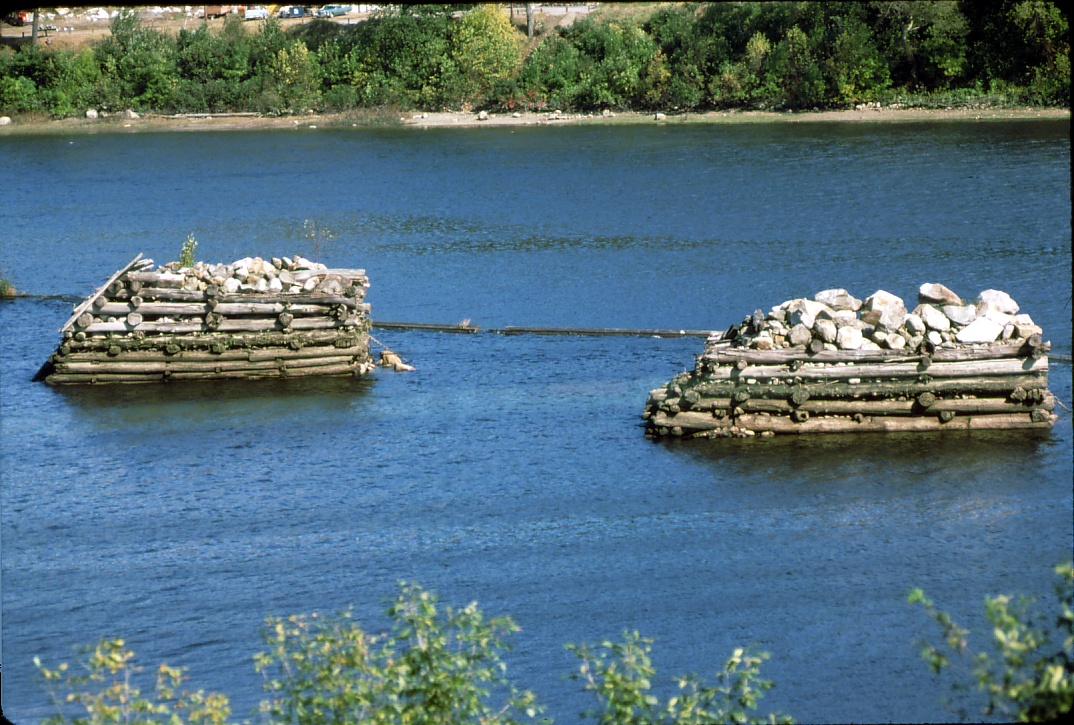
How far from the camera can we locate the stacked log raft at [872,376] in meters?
27.1

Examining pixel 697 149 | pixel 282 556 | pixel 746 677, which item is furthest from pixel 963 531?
pixel 697 149

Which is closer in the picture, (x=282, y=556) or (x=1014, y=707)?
(x=1014, y=707)

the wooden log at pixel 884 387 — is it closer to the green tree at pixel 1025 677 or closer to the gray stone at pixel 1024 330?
the gray stone at pixel 1024 330

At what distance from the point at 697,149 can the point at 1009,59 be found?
18243 mm

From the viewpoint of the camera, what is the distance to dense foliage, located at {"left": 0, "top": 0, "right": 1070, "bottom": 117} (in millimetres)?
79375

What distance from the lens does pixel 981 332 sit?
27516 millimetres

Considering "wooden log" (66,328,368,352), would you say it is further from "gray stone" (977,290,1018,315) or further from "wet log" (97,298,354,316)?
"gray stone" (977,290,1018,315)

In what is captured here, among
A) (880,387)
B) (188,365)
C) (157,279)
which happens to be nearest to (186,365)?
(188,365)

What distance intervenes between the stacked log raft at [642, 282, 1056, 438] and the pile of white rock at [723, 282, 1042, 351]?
0.07ft

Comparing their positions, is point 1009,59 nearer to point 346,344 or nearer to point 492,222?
point 492,222

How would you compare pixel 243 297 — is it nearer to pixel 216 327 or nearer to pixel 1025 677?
pixel 216 327

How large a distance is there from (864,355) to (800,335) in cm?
127

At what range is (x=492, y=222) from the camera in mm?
58188

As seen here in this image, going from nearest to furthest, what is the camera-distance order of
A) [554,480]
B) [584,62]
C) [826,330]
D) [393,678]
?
1. [393,678]
2. [554,480]
3. [826,330]
4. [584,62]
